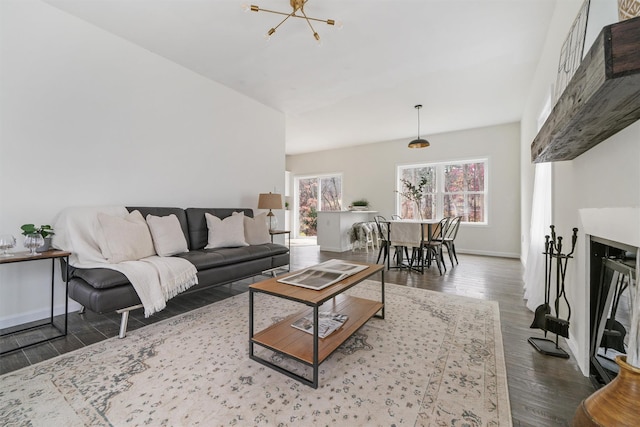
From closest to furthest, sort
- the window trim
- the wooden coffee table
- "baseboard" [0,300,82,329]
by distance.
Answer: the wooden coffee table, "baseboard" [0,300,82,329], the window trim

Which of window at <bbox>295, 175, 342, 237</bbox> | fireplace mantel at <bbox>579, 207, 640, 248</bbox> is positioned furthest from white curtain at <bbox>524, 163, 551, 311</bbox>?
window at <bbox>295, 175, 342, 237</bbox>

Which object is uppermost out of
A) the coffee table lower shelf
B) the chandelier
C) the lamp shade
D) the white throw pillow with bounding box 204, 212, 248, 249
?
Answer: the chandelier

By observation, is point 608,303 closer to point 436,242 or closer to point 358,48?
point 436,242

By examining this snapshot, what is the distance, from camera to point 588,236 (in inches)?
63.2

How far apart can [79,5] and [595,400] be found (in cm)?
438

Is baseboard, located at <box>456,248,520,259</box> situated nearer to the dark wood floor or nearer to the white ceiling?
the dark wood floor

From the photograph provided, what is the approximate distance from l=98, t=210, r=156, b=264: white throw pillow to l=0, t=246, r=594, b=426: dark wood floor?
580 millimetres

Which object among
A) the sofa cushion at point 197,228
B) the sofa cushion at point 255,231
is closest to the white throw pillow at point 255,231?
the sofa cushion at point 255,231

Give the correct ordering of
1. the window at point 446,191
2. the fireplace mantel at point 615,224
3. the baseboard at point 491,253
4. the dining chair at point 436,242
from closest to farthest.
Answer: the fireplace mantel at point 615,224
the dining chair at point 436,242
the baseboard at point 491,253
the window at point 446,191

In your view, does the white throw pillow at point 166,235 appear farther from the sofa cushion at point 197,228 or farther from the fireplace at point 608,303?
the fireplace at point 608,303

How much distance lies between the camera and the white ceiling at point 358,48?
8.23 ft

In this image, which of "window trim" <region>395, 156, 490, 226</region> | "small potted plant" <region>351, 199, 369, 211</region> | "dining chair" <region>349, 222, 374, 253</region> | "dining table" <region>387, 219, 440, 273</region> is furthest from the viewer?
"small potted plant" <region>351, 199, 369, 211</region>

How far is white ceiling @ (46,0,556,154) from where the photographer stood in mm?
2510

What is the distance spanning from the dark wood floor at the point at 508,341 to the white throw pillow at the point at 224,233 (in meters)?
0.56
